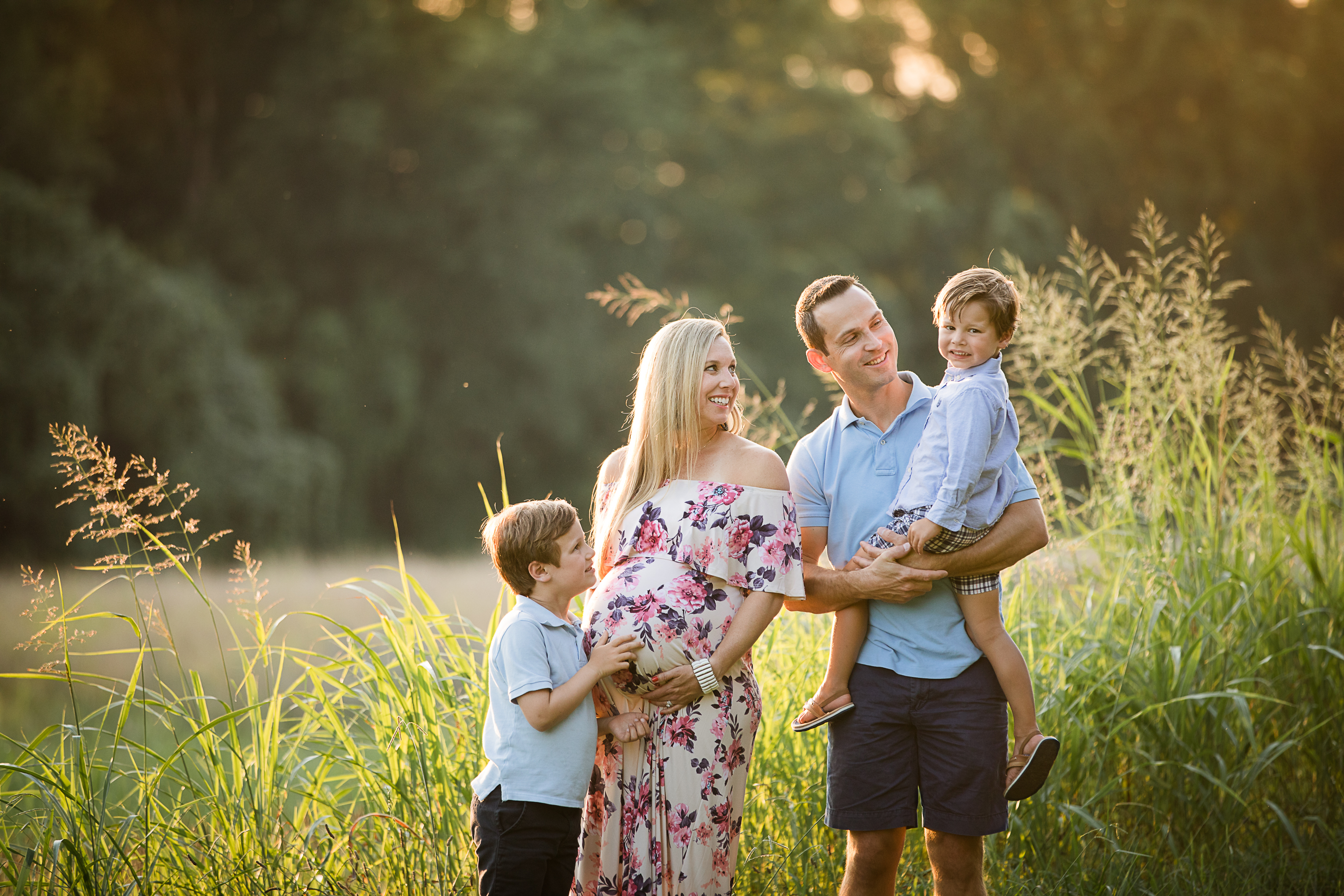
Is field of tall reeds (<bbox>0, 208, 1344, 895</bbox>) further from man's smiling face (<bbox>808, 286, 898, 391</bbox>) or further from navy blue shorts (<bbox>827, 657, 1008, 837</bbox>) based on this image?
man's smiling face (<bbox>808, 286, 898, 391</bbox>)

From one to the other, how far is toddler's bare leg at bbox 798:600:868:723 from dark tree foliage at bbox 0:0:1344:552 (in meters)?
13.2

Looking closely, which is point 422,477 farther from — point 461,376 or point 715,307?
point 715,307

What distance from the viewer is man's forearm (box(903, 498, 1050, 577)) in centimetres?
241

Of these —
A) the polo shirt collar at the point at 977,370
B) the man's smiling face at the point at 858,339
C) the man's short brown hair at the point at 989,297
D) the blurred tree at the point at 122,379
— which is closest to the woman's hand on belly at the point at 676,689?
the man's smiling face at the point at 858,339

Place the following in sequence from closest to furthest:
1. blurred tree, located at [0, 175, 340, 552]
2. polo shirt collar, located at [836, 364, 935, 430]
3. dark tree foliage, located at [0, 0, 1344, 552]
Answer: polo shirt collar, located at [836, 364, 935, 430] → blurred tree, located at [0, 175, 340, 552] → dark tree foliage, located at [0, 0, 1344, 552]

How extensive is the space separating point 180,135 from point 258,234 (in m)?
1.96

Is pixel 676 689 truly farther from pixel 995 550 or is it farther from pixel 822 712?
pixel 995 550

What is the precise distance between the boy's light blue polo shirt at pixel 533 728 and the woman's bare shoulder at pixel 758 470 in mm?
567

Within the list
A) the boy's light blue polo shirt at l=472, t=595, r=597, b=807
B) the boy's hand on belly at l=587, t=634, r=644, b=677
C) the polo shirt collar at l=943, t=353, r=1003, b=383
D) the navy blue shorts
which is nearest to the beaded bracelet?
the boy's hand on belly at l=587, t=634, r=644, b=677

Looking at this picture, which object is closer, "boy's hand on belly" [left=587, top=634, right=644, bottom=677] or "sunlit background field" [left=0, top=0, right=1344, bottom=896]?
"boy's hand on belly" [left=587, top=634, right=644, bottom=677]

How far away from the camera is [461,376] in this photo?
17.0 m

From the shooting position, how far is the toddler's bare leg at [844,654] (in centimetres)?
252

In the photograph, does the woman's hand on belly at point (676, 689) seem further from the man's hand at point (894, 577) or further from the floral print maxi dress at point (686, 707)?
the man's hand at point (894, 577)

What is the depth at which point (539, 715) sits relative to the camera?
2266mm
